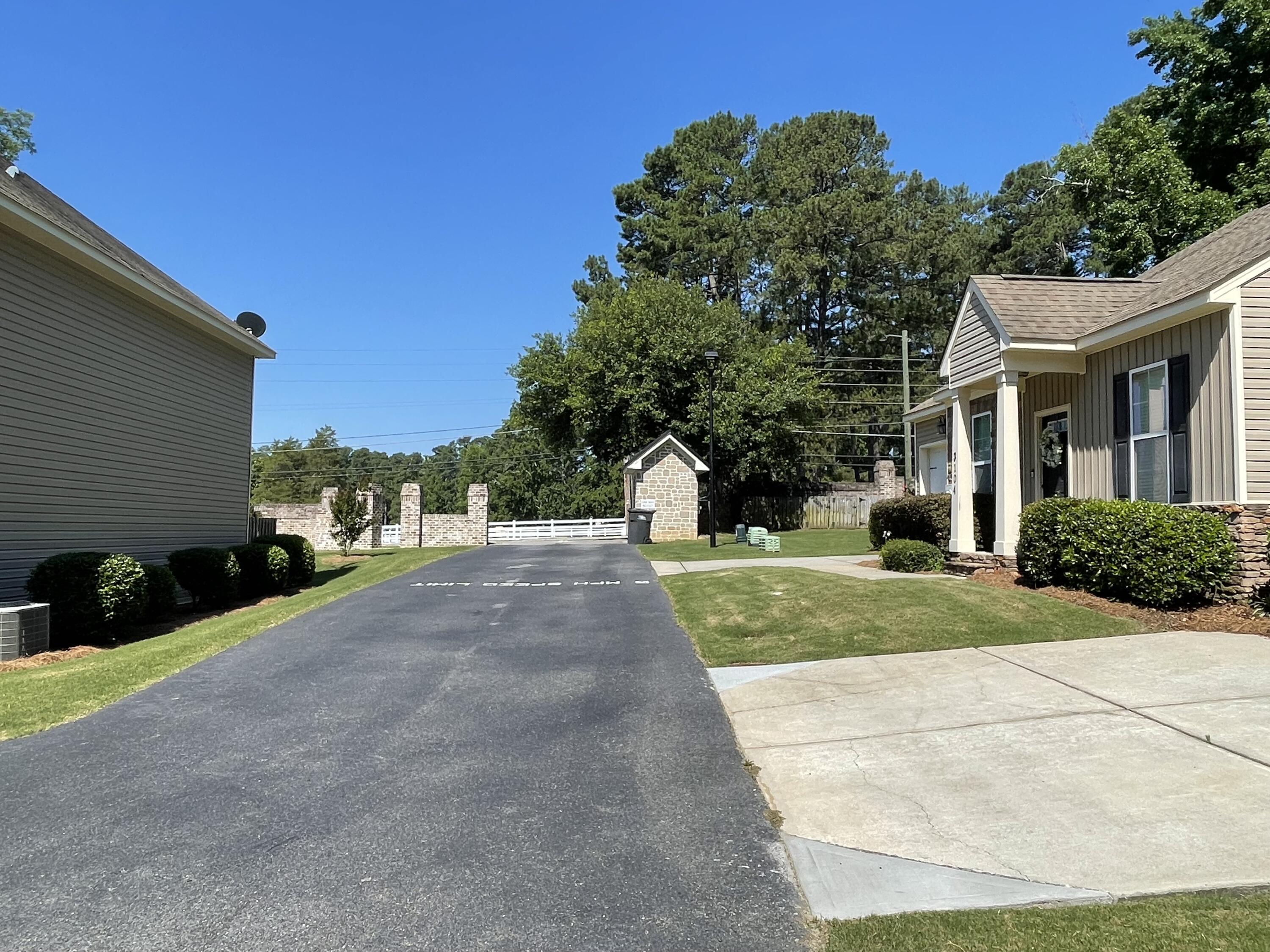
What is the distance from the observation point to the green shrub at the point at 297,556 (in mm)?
17047

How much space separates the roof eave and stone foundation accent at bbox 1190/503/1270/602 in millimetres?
14889

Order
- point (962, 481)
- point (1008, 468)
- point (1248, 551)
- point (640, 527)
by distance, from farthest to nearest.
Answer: point (640, 527) → point (962, 481) → point (1008, 468) → point (1248, 551)

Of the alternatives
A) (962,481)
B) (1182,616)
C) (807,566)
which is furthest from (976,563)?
(1182,616)

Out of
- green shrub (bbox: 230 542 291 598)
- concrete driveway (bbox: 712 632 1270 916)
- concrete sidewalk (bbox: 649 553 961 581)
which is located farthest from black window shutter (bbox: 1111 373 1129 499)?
green shrub (bbox: 230 542 291 598)

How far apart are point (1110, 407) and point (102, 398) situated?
1502 cm

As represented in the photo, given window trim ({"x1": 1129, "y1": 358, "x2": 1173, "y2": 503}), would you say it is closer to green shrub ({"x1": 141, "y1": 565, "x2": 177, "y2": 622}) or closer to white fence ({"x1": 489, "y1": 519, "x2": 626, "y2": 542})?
green shrub ({"x1": 141, "y1": 565, "x2": 177, "y2": 622})

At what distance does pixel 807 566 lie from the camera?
15.5 meters

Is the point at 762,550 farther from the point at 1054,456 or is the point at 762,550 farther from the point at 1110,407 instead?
the point at 1110,407

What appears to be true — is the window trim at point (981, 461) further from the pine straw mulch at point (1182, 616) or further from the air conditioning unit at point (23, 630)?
the air conditioning unit at point (23, 630)

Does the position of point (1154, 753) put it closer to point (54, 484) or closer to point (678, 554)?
point (54, 484)

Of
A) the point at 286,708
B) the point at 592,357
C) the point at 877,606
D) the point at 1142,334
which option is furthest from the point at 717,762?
the point at 592,357

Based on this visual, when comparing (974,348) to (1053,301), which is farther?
(974,348)

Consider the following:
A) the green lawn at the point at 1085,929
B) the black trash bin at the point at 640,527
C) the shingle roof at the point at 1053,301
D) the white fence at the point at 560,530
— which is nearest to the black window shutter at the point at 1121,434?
the shingle roof at the point at 1053,301

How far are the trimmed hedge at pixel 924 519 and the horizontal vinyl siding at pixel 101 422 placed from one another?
13.8 m
